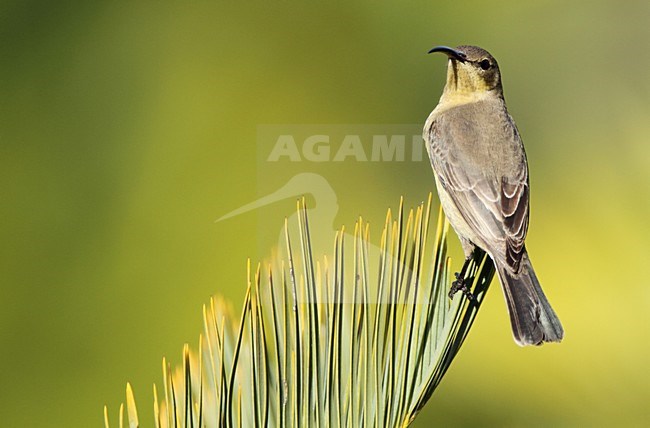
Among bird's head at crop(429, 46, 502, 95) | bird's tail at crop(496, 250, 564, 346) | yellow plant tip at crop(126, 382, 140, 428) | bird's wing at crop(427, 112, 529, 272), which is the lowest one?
yellow plant tip at crop(126, 382, 140, 428)

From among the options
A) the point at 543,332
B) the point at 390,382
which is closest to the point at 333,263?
the point at 390,382

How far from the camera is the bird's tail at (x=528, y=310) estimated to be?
148 cm

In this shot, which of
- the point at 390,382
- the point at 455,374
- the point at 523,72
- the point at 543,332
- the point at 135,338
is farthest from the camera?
the point at 523,72

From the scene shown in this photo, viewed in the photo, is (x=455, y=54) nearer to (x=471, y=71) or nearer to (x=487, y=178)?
(x=471, y=71)

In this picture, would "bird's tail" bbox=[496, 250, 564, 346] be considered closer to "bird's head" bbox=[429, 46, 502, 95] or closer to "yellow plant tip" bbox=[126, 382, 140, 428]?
"bird's head" bbox=[429, 46, 502, 95]

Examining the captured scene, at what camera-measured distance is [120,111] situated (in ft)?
7.09

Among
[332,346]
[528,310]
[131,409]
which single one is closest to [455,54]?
→ [528,310]

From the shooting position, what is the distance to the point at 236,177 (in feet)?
6.17

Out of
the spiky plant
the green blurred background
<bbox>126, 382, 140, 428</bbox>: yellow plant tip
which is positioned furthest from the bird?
<bbox>126, 382, 140, 428</bbox>: yellow plant tip

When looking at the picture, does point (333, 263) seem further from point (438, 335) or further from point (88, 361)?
point (88, 361)

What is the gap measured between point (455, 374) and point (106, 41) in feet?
4.37

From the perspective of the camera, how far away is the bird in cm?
162

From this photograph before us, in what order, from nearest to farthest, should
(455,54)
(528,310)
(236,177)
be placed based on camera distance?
(528,310), (236,177), (455,54)

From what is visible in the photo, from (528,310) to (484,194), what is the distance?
419mm
